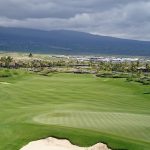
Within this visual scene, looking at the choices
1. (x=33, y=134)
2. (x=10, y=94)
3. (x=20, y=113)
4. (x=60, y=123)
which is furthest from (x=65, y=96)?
(x=33, y=134)

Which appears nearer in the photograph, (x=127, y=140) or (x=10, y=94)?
(x=127, y=140)

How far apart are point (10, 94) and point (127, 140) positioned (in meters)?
32.1

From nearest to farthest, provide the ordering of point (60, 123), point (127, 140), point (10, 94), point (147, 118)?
point (127, 140), point (60, 123), point (147, 118), point (10, 94)

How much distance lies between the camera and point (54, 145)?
94.0 feet

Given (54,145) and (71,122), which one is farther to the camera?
(71,122)

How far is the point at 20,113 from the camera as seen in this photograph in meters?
42.1

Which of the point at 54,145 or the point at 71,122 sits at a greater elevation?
the point at 71,122

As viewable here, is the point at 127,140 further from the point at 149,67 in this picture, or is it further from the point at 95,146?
the point at 149,67

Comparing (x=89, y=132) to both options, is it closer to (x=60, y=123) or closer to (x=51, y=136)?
(x=51, y=136)

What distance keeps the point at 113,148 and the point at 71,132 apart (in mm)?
3406

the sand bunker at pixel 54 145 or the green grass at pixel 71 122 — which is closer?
the sand bunker at pixel 54 145

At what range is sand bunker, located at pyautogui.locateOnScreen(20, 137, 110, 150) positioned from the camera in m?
27.1

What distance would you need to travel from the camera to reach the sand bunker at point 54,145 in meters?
27.1

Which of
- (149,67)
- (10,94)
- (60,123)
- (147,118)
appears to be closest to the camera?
(60,123)
